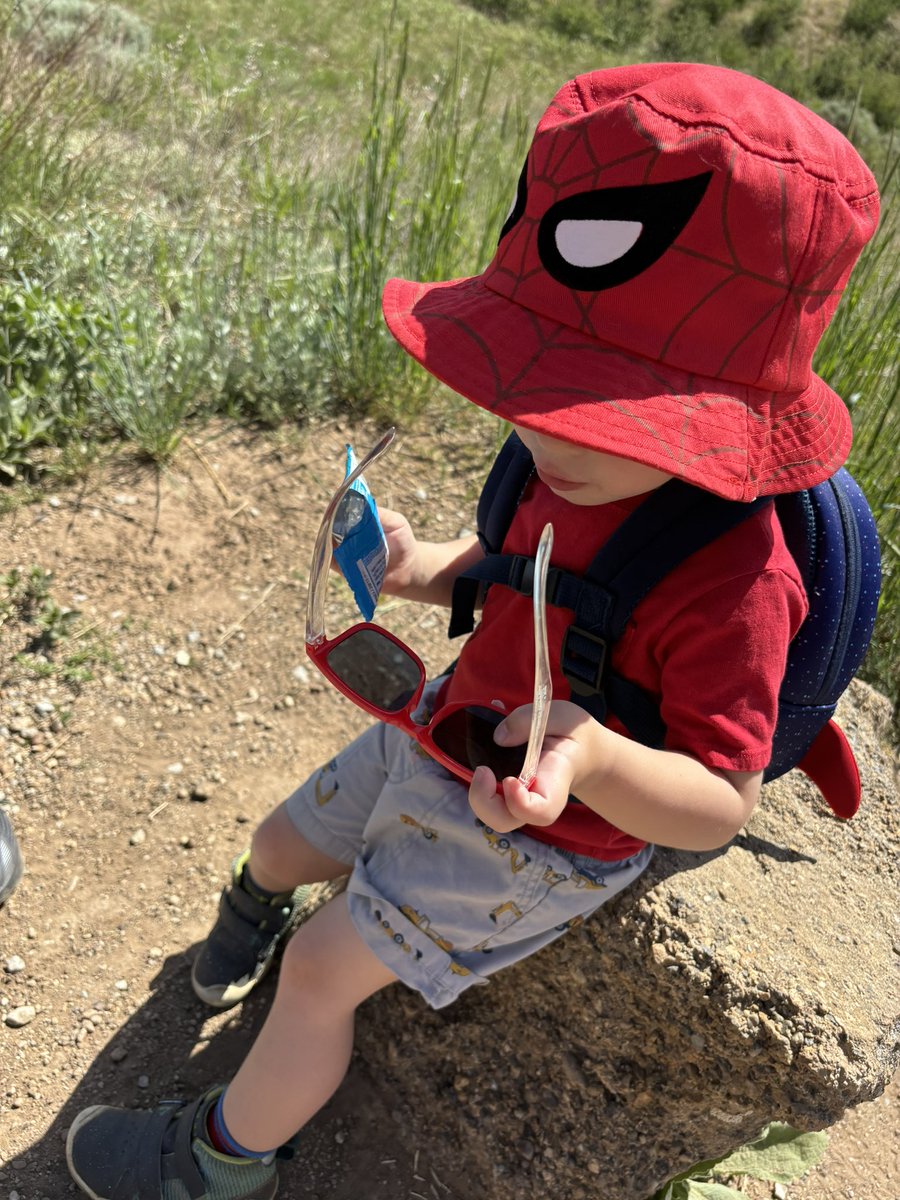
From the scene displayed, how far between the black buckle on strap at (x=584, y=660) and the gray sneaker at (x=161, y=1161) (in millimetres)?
1031

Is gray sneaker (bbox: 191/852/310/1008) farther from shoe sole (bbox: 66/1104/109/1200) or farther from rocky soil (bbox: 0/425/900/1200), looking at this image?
shoe sole (bbox: 66/1104/109/1200)

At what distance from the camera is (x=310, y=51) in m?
10.5

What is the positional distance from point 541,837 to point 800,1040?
0.50m

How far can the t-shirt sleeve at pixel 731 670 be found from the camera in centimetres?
129

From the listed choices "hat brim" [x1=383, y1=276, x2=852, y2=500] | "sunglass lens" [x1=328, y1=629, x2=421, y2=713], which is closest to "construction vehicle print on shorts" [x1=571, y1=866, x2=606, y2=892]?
"hat brim" [x1=383, y1=276, x2=852, y2=500]

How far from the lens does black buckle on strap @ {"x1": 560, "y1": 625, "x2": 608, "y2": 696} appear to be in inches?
54.4

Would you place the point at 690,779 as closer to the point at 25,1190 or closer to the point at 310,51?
the point at 25,1190

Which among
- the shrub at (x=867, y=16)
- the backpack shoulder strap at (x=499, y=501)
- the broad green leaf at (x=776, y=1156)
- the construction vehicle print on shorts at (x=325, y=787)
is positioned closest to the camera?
the backpack shoulder strap at (x=499, y=501)

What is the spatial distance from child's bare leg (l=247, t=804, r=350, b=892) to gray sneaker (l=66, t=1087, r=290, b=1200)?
39 centimetres

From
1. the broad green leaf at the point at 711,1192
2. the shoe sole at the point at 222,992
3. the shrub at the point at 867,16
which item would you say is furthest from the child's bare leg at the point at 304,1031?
the shrub at the point at 867,16

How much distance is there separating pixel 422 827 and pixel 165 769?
3.62 feet

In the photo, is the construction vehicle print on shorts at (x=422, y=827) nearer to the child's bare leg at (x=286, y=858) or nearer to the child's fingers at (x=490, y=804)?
the child's bare leg at (x=286, y=858)

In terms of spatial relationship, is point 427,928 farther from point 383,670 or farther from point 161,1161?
point 383,670

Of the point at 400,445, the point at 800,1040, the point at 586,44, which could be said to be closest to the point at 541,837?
the point at 800,1040
